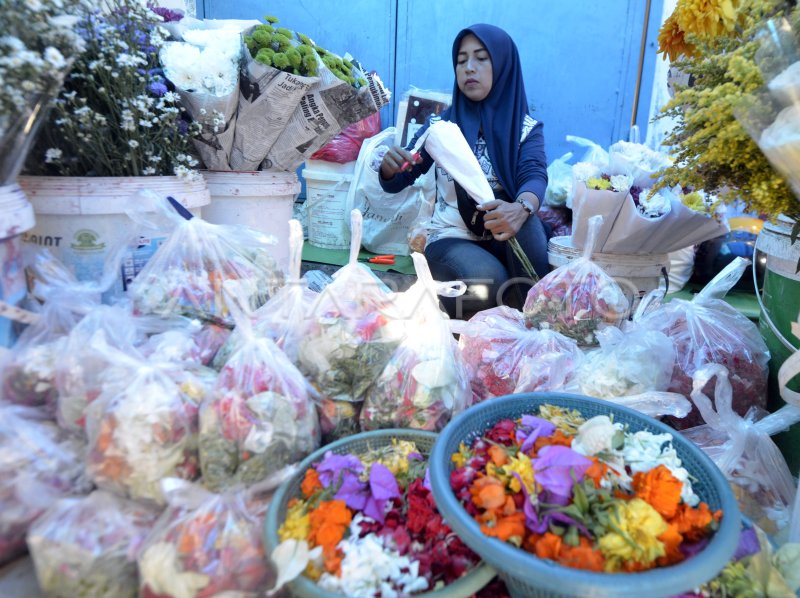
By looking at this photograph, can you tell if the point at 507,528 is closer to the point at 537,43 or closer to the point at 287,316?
the point at 287,316

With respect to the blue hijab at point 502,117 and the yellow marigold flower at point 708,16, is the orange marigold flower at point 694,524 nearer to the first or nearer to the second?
the yellow marigold flower at point 708,16

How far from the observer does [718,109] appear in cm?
102

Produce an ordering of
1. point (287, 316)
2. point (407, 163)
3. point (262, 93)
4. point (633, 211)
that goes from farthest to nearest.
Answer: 1. point (407, 163)
2. point (633, 211)
3. point (262, 93)
4. point (287, 316)

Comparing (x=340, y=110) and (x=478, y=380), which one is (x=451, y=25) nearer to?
(x=340, y=110)

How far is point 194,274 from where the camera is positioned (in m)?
1.38

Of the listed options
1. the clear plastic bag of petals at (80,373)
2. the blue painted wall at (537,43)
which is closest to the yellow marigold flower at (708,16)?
the clear plastic bag of petals at (80,373)

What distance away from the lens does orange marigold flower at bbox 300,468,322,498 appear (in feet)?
3.25

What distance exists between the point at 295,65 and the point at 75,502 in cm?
141

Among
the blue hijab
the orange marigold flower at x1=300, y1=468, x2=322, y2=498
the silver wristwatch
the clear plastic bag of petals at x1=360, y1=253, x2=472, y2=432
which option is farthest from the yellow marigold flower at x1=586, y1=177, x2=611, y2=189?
the orange marigold flower at x1=300, y1=468, x2=322, y2=498

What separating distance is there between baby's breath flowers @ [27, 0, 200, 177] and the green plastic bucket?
1.71 metres

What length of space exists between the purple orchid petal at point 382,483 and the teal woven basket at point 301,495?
0.11 meters

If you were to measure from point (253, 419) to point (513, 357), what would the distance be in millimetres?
775

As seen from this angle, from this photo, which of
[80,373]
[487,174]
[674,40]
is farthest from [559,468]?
[487,174]

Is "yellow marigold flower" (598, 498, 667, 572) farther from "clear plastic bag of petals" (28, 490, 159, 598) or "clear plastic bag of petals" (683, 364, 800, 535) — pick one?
"clear plastic bag of petals" (28, 490, 159, 598)
